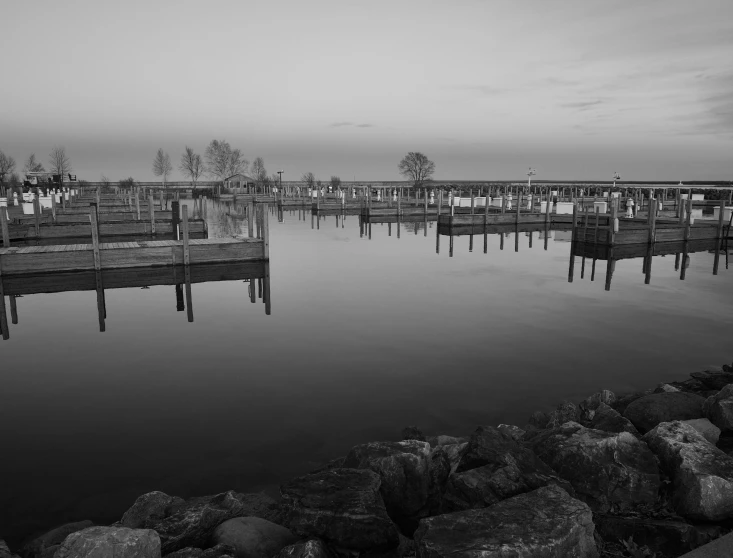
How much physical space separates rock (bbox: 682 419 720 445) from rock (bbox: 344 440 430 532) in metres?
3.13

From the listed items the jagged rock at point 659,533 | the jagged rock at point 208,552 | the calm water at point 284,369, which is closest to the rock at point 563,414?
the calm water at point 284,369

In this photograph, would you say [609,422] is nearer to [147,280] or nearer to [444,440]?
[444,440]

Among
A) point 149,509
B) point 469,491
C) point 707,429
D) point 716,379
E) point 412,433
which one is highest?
point 707,429

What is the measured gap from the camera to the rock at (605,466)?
5367 mm

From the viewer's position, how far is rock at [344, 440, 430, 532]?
5547 mm

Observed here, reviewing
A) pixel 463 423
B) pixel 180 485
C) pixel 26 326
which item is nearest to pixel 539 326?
pixel 463 423

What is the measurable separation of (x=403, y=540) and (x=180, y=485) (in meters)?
3.14

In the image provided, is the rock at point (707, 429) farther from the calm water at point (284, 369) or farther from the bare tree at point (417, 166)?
the bare tree at point (417, 166)

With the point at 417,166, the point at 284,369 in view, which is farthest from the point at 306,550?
the point at 417,166

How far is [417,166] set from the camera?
115562mm

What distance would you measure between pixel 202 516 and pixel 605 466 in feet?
13.1

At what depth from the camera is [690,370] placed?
10742 mm

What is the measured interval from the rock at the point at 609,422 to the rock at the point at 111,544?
5166mm

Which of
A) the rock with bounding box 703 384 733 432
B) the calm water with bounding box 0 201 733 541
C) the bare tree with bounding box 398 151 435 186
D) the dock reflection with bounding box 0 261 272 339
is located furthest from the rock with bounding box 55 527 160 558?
the bare tree with bounding box 398 151 435 186
